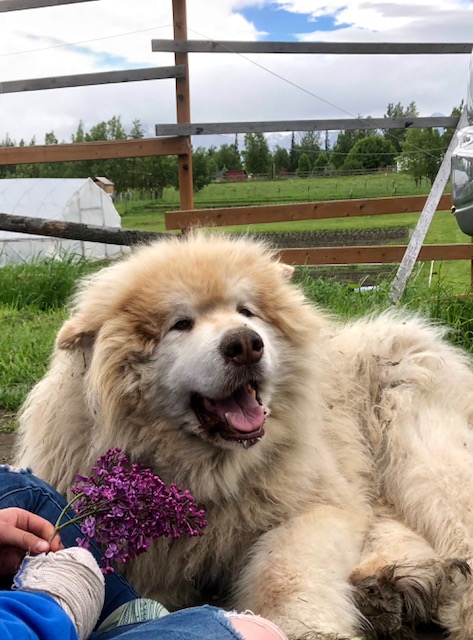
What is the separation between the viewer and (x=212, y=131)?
22.8ft

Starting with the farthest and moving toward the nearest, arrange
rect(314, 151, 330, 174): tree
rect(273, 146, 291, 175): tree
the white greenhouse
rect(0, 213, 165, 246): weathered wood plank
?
the white greenhouse < rect(273, 146, 291, 175): tree < rect(314, 151, 330, 174): tree < rect(0, 213, 165, 246): weathered wood plank

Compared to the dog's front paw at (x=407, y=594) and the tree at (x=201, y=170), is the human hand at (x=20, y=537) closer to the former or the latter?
the dog's front paw at (x=407, y=594)

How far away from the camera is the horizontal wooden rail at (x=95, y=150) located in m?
6.98

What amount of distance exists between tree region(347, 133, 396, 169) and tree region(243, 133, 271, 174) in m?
1.10

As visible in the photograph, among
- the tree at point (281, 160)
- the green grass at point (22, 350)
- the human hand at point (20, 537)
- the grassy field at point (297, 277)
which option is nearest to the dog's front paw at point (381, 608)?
the human hand at point (20, 537)

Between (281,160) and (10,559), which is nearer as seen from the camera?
(10,559)

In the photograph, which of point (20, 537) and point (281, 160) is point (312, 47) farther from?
point (20, 537)

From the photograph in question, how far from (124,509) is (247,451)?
804 millimetres

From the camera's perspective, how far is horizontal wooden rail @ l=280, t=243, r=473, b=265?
7.65 metres

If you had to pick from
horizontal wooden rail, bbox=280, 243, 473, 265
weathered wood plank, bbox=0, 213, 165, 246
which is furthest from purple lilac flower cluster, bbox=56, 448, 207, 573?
horizontal wooden rail, bbox=280, 243, 473, 265

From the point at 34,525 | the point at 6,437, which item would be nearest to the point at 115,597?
the point at 34,525

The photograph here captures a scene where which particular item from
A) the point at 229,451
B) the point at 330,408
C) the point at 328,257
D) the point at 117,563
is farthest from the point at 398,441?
the point at 328,257

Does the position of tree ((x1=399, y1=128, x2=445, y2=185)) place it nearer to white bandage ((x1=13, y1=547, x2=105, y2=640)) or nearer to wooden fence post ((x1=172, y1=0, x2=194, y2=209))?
wooden fence post ((x1=172, y1=0, x2=194, y2=209))

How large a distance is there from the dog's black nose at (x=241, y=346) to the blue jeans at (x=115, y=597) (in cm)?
75
